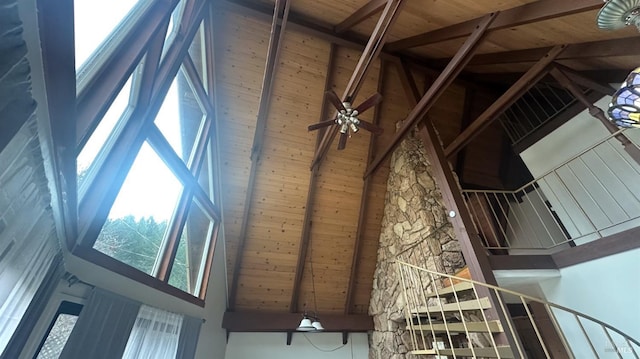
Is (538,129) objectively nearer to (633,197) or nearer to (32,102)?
(633,197)

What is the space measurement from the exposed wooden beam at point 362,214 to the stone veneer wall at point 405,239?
51cm

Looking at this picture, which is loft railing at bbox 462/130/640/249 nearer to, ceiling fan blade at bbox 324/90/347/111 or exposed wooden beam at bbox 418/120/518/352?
exposed wooden beam at bbox 418/120/518/352

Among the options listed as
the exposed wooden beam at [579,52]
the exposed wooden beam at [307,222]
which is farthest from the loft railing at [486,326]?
the exposed wooden beam at [579,52]

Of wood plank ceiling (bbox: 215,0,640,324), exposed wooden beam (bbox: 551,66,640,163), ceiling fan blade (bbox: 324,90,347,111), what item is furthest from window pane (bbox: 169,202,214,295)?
exposed wooden beam (bbox: 551,66,640,163)

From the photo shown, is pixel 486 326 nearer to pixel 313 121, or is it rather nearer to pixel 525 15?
pixel 525 15

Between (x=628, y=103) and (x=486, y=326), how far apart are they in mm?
2482

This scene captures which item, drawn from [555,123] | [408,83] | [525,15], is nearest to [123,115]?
[525,15]

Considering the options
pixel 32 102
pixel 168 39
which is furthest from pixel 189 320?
pixel 168 39

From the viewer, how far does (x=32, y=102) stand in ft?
3.77

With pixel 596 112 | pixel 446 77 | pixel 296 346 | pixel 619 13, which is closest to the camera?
pixel 619 13

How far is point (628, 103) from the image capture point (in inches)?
74.7

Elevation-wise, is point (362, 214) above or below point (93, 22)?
above

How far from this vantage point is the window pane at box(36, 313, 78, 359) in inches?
67.9

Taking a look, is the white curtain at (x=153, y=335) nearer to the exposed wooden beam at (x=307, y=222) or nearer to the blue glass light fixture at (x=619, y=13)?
the exposed wooden beam at (x=307, y=222)
